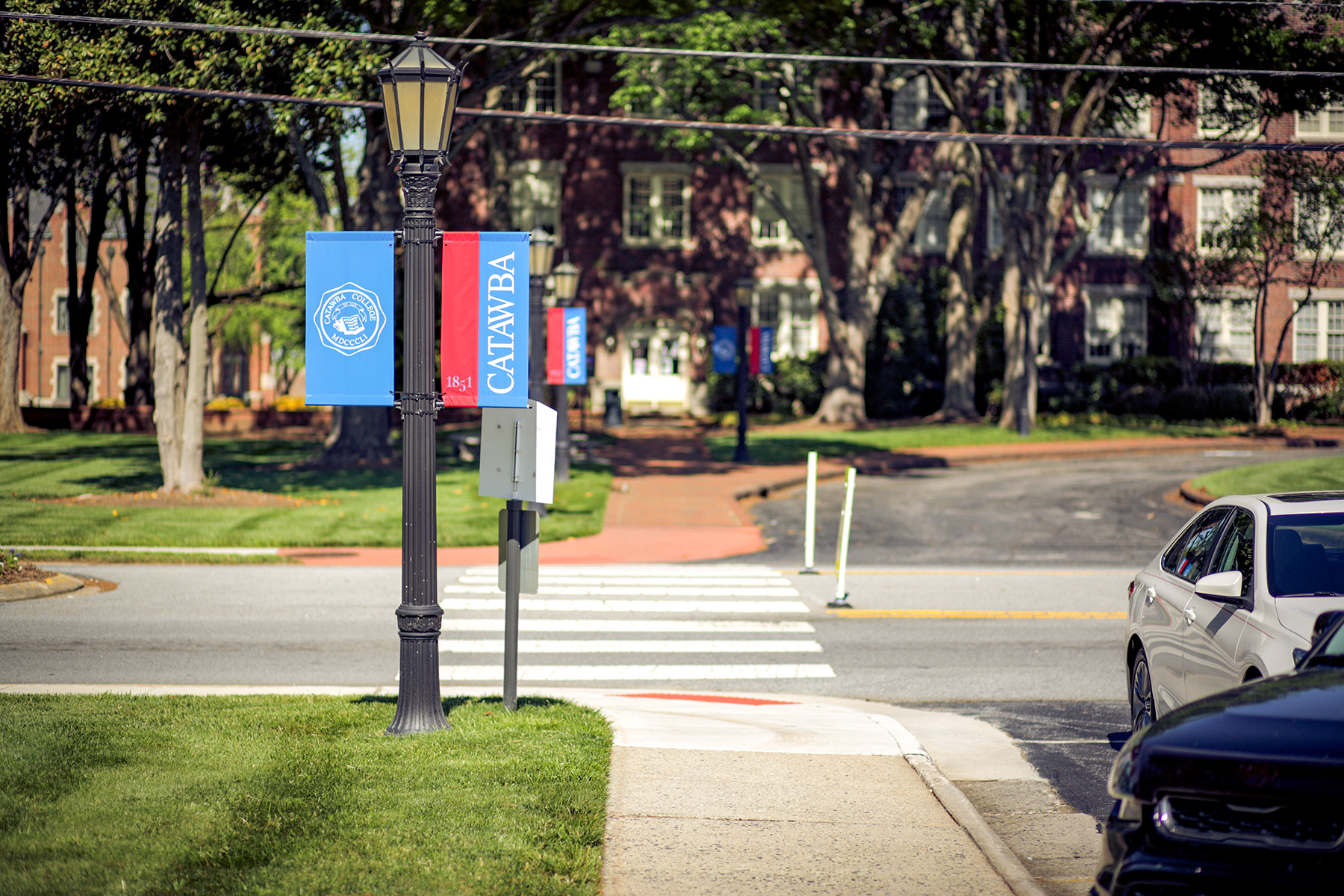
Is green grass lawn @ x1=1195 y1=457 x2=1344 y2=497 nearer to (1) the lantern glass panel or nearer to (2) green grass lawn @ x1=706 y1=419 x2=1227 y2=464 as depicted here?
(2) green grass lawn @ x1=706 y1=419 x2=1227 y2=464

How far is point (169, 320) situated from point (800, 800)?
16.4 m

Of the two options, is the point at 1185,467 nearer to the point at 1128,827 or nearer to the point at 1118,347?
the point at 1118,347

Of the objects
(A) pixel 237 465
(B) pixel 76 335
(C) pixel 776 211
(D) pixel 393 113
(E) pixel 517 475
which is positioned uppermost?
(C) pixel 776 211

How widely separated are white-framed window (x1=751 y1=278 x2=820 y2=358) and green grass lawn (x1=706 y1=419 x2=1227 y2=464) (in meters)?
6.97

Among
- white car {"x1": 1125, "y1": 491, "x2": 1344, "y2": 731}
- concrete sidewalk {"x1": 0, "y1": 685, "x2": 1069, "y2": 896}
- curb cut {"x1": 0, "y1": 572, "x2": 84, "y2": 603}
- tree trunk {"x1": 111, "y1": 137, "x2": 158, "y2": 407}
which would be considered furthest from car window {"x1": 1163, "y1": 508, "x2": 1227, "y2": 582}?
tree trunk {"x1": 111, "y1": 137, "x2": 158, "y2": 407}

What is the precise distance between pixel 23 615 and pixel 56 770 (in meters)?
6.13

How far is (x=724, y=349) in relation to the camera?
115ft

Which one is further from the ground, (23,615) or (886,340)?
(886,340)

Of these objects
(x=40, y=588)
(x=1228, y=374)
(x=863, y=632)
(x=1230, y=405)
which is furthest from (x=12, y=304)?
(x=1228, y=374)

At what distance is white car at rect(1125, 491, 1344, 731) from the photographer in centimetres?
583

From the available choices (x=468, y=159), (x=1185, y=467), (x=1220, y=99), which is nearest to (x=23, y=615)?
(x=1185, y=467)

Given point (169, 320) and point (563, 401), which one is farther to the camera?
point (563, 401)

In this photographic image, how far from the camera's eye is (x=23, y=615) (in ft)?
38.3

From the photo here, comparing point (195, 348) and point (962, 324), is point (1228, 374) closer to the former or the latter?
point (962, 324)
